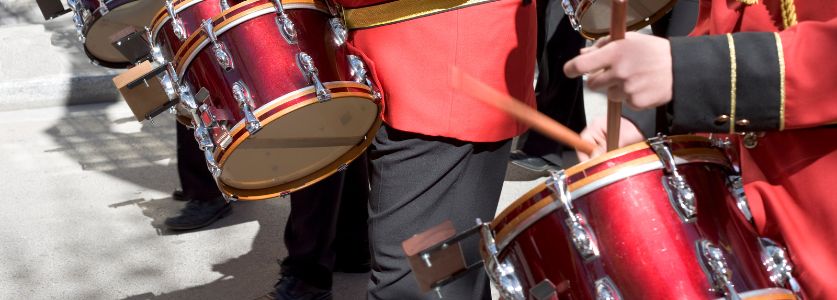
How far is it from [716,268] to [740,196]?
0.16 m

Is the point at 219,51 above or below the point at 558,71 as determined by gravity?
above

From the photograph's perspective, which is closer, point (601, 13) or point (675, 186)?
point (675, 186)

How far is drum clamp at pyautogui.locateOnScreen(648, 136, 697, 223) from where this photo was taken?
1.61 m

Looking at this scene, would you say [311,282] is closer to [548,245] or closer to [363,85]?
[363,85]

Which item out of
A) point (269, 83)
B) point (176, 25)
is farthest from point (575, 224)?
point (176, 25)

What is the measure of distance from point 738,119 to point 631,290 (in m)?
0.31

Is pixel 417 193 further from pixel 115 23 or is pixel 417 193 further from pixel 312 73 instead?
pixel 115 23

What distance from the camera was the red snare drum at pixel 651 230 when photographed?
160cm

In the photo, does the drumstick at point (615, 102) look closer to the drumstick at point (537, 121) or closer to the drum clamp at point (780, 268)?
the drumstick at point (537, 121)

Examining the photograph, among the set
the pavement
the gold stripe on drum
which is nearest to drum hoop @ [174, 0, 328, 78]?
the gold stripe on drum

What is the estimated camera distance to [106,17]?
3107 millimetres

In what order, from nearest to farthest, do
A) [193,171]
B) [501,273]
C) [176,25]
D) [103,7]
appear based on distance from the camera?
[501,273] < [176,25] < [103,7] < [193,171]

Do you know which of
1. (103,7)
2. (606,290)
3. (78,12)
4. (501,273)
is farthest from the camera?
(78,12)

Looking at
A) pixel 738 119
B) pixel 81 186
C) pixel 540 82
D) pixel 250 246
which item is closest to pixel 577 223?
pixel 738 119
